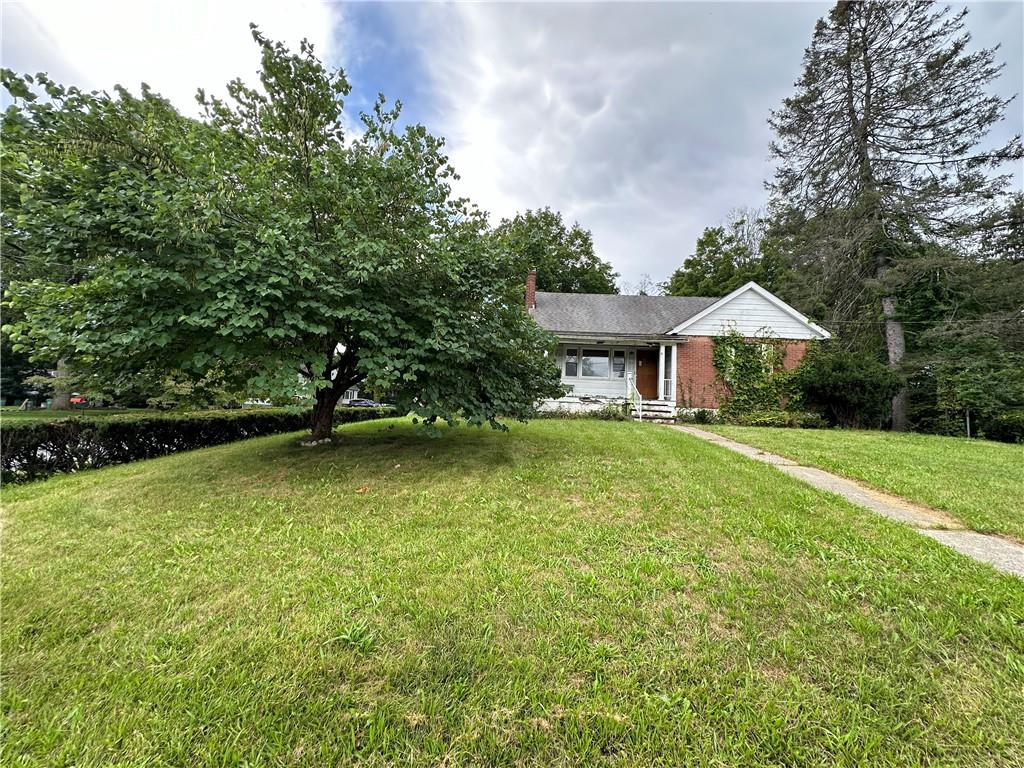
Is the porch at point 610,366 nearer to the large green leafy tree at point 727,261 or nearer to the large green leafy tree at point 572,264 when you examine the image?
the large green leafy tree at point 572,264

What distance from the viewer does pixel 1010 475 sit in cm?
621

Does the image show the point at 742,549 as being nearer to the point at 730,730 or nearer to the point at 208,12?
the point at 730,730

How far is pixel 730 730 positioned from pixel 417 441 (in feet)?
21.2

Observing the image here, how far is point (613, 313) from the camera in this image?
18234 millimetres

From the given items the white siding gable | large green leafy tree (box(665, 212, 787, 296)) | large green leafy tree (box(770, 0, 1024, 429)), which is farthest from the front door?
large green leafy tree (box(665, 212, 787, 296))

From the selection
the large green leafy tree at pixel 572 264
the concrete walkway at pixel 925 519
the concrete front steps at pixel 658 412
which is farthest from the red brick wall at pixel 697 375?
the large green leafy tree at pixel 572 264

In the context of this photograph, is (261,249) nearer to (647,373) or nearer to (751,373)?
(647,373)

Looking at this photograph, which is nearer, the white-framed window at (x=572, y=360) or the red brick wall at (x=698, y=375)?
the red brick wall at (x=698, y=375)

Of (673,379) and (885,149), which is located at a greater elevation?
(885,149)

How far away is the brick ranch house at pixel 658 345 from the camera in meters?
15.0

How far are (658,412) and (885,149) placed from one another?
13719mm

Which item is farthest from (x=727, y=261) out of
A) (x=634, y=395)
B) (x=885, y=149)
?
(x=634, y=395)

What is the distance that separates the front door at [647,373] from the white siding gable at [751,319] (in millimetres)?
1811

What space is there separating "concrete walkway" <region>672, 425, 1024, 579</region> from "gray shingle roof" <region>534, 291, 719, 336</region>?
34.0ft
